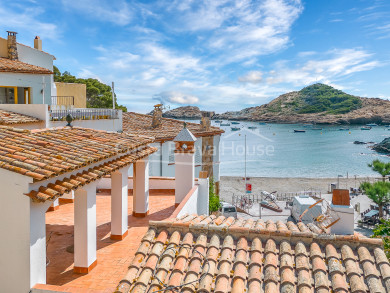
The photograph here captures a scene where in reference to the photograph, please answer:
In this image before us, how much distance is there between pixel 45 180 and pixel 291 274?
378 cm

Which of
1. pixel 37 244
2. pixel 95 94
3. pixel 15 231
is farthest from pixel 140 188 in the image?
pixel 95 94

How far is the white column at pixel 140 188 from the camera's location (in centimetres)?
1020

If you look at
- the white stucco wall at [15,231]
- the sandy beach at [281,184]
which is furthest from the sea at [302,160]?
the white stucco wall at [15,231]

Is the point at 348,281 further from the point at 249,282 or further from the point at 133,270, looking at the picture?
the point at 133,270

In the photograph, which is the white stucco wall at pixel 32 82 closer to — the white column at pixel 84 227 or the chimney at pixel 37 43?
the chimney at pixel 37 43

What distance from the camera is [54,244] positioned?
8.02 metres

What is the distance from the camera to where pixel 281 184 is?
5322 cm

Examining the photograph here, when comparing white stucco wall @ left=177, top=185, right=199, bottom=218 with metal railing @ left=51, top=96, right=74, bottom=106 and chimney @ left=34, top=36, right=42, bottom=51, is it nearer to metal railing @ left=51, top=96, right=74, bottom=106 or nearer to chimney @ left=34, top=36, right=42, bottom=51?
metal railing @ left=51, top=96, right=74, bottom=106

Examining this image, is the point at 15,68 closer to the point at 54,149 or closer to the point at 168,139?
the point at 168,139

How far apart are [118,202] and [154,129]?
16020 millimetres

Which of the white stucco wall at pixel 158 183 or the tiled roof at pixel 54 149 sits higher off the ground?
the tiled roof at pixel 54 149

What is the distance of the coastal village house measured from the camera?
73.5 feet

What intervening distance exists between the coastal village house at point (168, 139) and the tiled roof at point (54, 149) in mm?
12740

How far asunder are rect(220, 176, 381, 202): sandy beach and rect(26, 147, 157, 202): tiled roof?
37.7 metres
